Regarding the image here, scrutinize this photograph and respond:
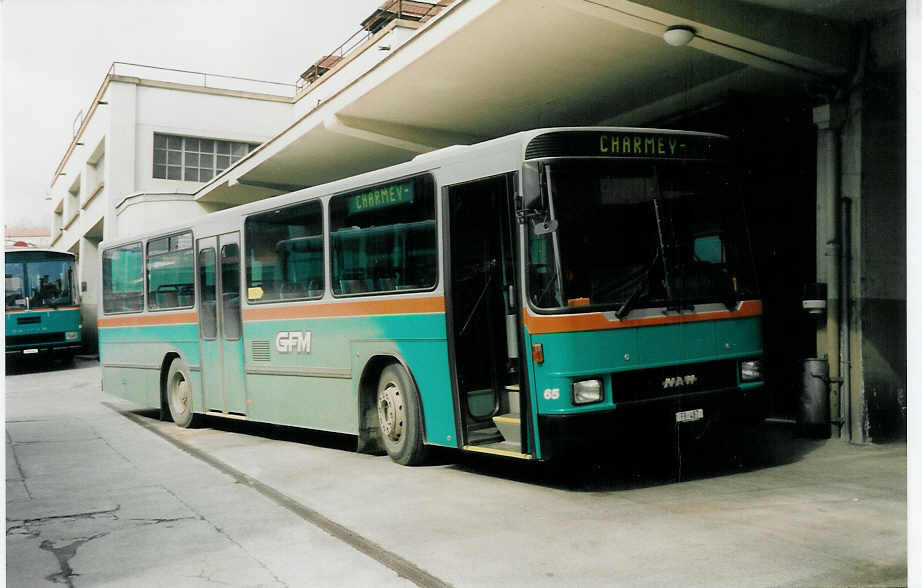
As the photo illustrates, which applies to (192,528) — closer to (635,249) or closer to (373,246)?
(373,246)

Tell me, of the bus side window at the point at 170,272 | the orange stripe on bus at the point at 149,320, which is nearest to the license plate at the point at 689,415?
the orange stripe on bus at the point at 149,320

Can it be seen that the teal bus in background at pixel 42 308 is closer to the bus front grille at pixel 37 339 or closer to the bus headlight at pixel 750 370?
the bus front grille at pixel 37 339

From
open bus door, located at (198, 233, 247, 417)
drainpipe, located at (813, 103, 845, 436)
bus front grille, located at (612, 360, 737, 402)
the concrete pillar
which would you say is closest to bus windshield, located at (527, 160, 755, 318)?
bus front grille, located at (612, 360, 737, 402)

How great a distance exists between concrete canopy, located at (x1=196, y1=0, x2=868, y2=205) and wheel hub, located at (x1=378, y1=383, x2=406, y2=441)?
4.28 m

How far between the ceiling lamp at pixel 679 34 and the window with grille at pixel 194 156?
11.7m

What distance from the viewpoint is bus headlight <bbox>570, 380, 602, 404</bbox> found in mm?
6629

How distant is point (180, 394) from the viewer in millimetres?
12703

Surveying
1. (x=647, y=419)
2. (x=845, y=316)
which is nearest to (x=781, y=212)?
(x=845, y=316)

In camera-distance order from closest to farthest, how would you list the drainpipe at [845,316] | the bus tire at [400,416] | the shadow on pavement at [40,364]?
1. the bus tire at [400,416]
2. the drainpipe at [845,316]
3. the shadow on pavement at [40,364]

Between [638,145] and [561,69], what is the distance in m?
4.53

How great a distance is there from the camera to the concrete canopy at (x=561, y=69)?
8.66 m

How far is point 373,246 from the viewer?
8.78m

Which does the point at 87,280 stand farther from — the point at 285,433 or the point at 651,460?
the point at 651,460
